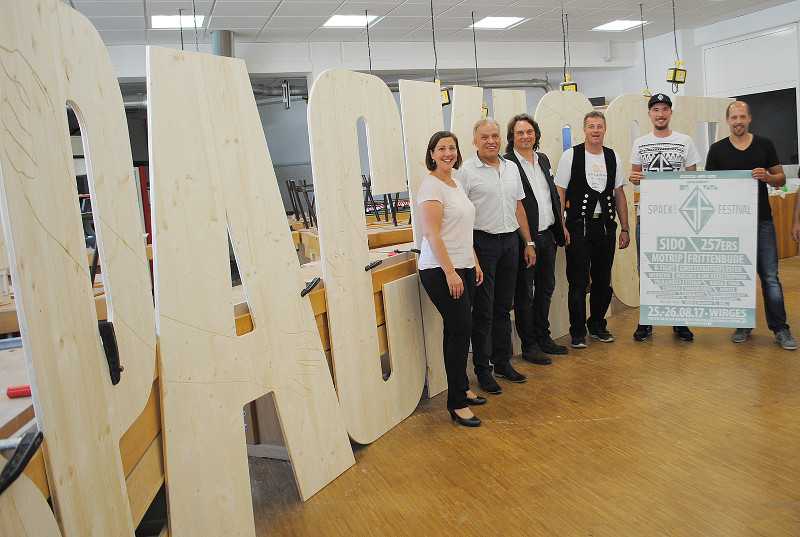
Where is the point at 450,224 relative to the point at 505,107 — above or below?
below

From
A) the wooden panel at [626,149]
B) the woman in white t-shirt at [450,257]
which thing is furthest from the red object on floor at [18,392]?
the wooden panel at [626,149]

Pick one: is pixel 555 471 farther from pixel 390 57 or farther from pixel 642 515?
pixel 390 57

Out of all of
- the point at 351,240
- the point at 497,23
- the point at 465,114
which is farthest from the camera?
the point at 497,23

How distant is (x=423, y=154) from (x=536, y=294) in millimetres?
1263

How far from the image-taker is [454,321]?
3.45 m

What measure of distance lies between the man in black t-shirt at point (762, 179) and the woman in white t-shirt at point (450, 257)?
1963mm

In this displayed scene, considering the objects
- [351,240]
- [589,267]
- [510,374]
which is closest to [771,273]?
[589,267]

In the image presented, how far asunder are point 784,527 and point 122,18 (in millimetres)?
7450

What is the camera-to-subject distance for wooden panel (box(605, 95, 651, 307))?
540 centimetres

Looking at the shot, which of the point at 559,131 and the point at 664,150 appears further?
the point at 559,131

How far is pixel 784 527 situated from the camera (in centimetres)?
234

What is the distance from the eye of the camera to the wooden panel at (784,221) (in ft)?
25.2

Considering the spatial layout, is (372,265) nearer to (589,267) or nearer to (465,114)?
(465,114)

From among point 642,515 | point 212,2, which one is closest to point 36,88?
point 642,515
